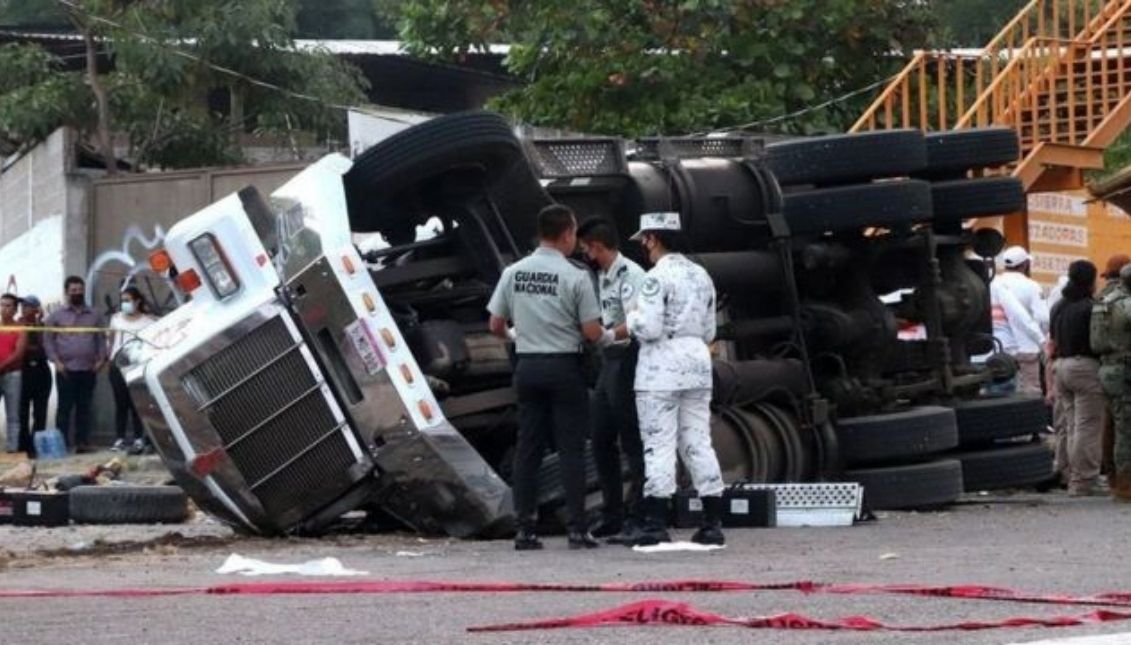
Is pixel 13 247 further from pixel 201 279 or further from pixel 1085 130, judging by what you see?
pixel 201 279

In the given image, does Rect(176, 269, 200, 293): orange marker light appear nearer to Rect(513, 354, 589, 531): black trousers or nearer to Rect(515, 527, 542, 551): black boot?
Rect(513, 354, 589, 531): black trousers

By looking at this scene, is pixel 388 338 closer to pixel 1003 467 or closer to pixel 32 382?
pixel 1003 467

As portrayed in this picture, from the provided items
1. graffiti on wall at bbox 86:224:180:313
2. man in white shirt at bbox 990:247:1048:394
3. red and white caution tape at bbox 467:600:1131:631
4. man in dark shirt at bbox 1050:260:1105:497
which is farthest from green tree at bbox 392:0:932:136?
red and white caution tape at bbox 467:600:1131:631

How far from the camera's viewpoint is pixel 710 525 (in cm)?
1260

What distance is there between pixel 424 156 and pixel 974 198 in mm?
4456

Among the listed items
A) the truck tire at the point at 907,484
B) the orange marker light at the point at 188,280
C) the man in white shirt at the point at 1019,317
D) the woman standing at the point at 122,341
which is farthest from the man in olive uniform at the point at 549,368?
the woman standing at the point at 122,341

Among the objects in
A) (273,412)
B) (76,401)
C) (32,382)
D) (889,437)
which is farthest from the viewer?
(32,382)

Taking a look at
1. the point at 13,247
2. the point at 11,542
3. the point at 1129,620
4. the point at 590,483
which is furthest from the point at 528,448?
the point at 13,247

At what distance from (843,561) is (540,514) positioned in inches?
95.0

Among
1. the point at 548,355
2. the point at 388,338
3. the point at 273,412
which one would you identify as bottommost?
the point at 273,412

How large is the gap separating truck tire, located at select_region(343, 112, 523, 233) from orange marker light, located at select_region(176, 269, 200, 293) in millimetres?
939

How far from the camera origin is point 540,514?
1347 centimetres

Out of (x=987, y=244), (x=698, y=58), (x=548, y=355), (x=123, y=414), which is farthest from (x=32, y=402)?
(x=548, y=355)

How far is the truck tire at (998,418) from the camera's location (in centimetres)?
1611
